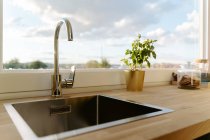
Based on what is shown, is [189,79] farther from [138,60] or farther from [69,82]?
[69,82]

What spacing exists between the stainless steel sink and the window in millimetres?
328

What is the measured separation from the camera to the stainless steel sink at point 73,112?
3.07 feet

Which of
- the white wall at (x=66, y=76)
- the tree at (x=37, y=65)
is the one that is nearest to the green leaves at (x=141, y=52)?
the white wall at (x=66, y=76)

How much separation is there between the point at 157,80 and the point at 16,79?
1092mm

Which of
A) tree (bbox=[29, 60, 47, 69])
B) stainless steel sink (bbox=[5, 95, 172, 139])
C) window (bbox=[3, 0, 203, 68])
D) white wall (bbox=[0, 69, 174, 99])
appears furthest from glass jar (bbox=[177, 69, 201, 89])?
tree (bbox=[29, 60, 47, 69])

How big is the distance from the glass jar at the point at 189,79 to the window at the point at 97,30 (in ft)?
1.03

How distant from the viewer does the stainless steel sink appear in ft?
3.07

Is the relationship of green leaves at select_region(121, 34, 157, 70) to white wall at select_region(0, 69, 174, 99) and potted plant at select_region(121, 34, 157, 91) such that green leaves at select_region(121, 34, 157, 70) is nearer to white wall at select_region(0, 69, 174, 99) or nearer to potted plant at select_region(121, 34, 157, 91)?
potted plant at select_region(121, 34, 157, 91)

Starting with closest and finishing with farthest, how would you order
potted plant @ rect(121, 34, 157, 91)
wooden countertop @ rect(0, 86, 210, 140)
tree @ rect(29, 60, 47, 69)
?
wooden countertop @ rect(0, 86, 210, 140) → tree @ rect(29, 60, 47, 69) → potted plant @ rect(121, 34, 157, 91)

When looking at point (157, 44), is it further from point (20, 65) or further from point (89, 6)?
point (20, 65)

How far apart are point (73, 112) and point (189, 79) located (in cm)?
92

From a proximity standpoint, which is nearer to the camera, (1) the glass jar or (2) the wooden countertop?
(2) the wooden countertop

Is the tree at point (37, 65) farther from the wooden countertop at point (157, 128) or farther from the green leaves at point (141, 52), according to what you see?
the green leaves at point (141, 52)

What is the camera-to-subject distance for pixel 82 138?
0.54m
